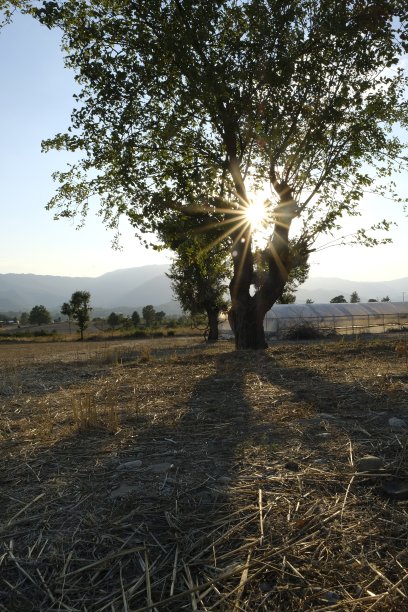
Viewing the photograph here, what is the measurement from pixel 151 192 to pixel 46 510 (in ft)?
44.0

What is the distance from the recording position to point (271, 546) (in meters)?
2.58

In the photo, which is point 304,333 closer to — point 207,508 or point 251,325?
point 251,325

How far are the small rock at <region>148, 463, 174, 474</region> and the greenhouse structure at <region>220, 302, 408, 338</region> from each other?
1579 inches

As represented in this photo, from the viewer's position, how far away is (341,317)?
50312mm

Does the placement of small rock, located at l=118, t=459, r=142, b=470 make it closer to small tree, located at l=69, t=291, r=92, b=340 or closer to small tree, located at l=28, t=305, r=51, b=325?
small tree, located at l=69, t=291, r=92, b=340

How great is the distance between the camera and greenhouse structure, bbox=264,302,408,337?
46.8 m

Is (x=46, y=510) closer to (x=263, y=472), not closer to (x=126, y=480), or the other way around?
(x=126, y=480)

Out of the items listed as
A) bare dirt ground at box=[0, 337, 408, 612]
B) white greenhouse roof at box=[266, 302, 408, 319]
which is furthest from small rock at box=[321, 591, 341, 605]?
white greenhouse roof at box=[266, 302, 408, 319]

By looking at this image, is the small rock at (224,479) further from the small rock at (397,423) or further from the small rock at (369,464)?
the small rock at (397,423)

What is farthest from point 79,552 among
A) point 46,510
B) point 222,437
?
point 222,437

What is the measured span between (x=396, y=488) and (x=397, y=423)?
1478 mm

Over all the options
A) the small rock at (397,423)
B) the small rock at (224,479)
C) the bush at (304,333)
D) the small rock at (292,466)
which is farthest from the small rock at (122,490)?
the bush at (304,333)

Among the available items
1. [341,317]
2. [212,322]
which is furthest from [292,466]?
[341,317]

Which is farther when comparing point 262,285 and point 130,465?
point 262,285
